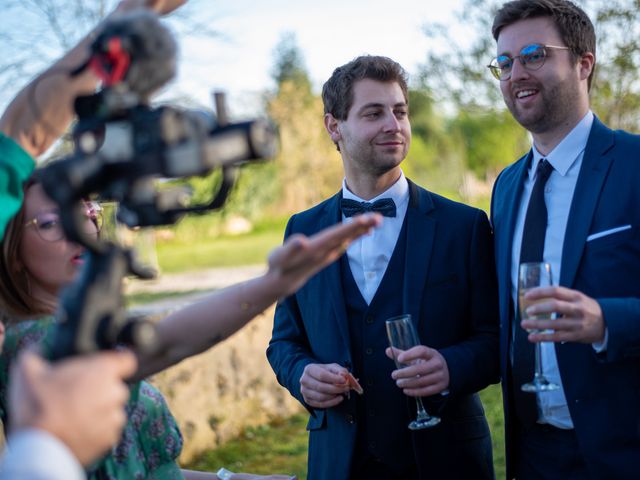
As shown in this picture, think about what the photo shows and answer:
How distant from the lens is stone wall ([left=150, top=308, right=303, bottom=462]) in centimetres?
623

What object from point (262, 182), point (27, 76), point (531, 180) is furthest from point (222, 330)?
point (262, 182)

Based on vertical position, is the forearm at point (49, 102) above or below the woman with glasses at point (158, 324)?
above

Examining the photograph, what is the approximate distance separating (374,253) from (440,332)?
0.49m

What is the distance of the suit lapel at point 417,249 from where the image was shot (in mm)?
3232

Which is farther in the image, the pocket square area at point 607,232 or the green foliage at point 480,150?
the green foliage at point 480,150

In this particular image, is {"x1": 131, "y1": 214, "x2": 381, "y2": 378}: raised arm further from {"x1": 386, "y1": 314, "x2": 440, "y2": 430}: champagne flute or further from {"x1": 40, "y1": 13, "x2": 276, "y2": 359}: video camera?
{"x1": 386, "y1": 314, "x2": 440, "y2": 430}: champagne flute

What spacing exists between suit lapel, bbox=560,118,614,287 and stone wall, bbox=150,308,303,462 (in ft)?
13.1

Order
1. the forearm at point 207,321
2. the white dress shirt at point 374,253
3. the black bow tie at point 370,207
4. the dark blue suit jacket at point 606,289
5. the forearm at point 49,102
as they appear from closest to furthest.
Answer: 1. the forearm at point 49,102
2. the forearm at point 207,321
3. the dark blue suit jacket at point 606,289
4. the white dress shirt at point 374,253
5. the black bow tie at point 370,207

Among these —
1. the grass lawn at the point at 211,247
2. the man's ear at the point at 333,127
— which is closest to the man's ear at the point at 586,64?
the man's ear at the point at 333,127

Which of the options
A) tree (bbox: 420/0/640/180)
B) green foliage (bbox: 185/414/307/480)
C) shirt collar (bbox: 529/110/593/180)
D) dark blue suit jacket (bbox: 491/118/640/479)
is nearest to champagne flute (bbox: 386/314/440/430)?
dark blue suit jacket (bbox: 491/118/640/479)

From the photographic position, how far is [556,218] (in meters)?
3.01

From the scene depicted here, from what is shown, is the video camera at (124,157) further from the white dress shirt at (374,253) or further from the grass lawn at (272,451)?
the grass lawn at (272,451)

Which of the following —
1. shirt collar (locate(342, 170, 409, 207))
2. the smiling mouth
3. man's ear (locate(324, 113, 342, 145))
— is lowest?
shirt collar (locate(342, 170, 409, 207))

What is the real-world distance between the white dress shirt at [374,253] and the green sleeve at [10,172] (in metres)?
1.82
